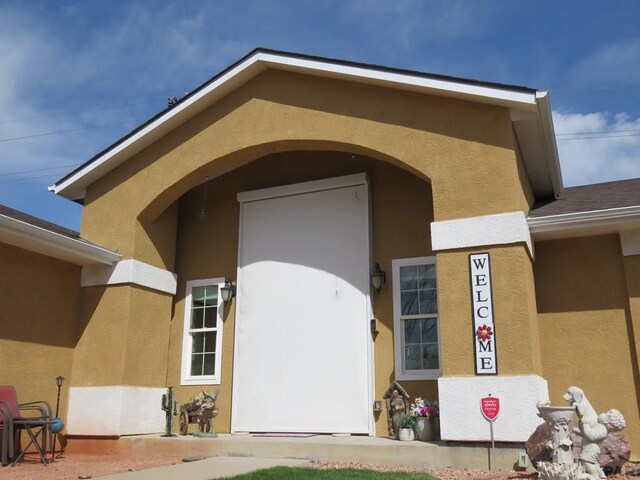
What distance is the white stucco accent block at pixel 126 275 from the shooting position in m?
11.2

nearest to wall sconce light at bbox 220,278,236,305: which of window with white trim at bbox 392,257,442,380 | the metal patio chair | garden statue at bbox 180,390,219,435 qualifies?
garden statue at bbox 180,390,219,435

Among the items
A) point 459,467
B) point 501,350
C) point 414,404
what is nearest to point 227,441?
point 414,404

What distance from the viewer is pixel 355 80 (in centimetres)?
1016

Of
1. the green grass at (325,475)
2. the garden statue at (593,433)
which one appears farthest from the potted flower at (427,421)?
the garden statue at (593,433)

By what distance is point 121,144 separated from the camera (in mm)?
11523

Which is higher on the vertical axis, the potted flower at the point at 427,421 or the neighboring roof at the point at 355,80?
the neighboring roof at the point at 355,80

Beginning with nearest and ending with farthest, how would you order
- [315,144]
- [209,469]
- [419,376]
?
[209,469], [419,376], [315,144]

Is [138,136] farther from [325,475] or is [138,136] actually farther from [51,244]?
[325,475]

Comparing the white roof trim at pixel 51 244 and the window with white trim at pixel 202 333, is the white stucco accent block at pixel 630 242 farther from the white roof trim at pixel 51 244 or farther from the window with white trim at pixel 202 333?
the white roof trim at pixel 51 244

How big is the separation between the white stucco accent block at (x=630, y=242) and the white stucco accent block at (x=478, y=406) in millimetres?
2347

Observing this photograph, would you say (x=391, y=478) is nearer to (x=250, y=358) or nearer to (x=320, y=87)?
(x=250, y=358)

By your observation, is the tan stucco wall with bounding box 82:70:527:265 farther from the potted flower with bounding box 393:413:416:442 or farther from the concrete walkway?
the concrete walkway

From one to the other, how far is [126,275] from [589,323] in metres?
7.52

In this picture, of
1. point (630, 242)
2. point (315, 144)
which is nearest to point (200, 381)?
point (315, 144)
